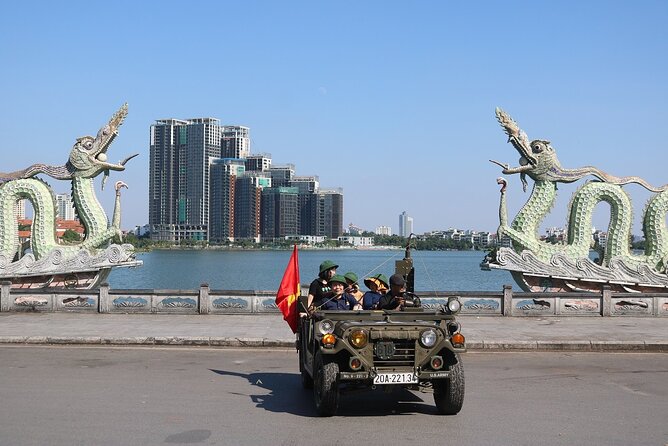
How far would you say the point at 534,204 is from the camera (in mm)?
23297

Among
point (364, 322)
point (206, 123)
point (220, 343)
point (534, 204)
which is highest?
point (206, 123)

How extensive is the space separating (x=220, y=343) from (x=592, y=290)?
12.5 m

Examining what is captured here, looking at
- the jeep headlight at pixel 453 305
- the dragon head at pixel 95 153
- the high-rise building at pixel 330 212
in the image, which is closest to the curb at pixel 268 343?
the jeep headlight at pixel 453 305

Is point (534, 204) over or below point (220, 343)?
over

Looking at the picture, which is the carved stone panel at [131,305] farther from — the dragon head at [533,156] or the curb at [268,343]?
the dragon head at [533,156]

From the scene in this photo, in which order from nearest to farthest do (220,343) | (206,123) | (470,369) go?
(470,369)
(220,343)
(206,123)

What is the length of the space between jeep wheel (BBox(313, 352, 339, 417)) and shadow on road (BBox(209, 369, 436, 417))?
0.28 meters

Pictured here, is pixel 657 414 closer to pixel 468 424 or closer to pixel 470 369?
pixel 468 424

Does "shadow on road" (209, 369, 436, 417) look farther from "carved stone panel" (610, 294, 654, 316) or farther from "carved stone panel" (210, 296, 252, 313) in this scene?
"carved stone panel" (610, 294, 654, 316)

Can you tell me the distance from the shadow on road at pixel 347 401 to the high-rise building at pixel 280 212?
89.8 metres

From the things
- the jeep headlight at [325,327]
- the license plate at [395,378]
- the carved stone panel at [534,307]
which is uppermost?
the jeep headlight at [325,327]

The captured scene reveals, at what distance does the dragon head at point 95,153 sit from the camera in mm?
23203

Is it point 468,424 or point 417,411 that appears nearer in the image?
point 468,424

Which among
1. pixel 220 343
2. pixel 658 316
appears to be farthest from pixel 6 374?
pixel 658 316
